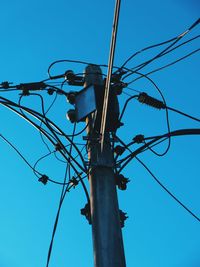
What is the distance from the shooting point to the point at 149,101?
16.8 ft

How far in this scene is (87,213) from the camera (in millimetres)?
4203

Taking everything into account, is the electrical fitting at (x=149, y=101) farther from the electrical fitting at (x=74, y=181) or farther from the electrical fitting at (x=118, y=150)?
the electrical fitting at (x=74, y=181)

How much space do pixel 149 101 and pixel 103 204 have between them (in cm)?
160

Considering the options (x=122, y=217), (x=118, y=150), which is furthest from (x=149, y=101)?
(x=122, y=217)

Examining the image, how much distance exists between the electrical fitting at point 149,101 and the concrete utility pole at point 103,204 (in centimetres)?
67

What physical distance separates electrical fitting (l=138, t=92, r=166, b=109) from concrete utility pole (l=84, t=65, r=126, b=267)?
67cm

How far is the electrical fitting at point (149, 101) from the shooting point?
5074 millimetres

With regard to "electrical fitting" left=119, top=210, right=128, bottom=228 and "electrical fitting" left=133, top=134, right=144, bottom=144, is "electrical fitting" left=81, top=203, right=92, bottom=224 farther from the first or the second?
"electrical fitting" left=133, top=134, right=144, bottom=144

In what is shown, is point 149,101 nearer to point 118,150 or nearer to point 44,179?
point 118,150

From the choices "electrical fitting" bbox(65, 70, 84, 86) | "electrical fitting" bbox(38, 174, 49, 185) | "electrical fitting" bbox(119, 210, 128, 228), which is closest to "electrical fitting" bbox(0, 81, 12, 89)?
"electrical fitting" bbox(65, 70, 84, 86)

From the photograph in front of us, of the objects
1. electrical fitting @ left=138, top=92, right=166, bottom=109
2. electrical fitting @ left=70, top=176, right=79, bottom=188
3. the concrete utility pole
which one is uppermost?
electrical fitting @ left=138, top=92, right=166, bottom=109

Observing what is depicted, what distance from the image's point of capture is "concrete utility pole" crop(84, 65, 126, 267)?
11.9 ft

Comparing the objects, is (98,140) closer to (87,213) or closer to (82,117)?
(82,117)

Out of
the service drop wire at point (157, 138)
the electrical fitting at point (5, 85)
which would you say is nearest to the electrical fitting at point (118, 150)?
the service drop wire at point (157, 138)
